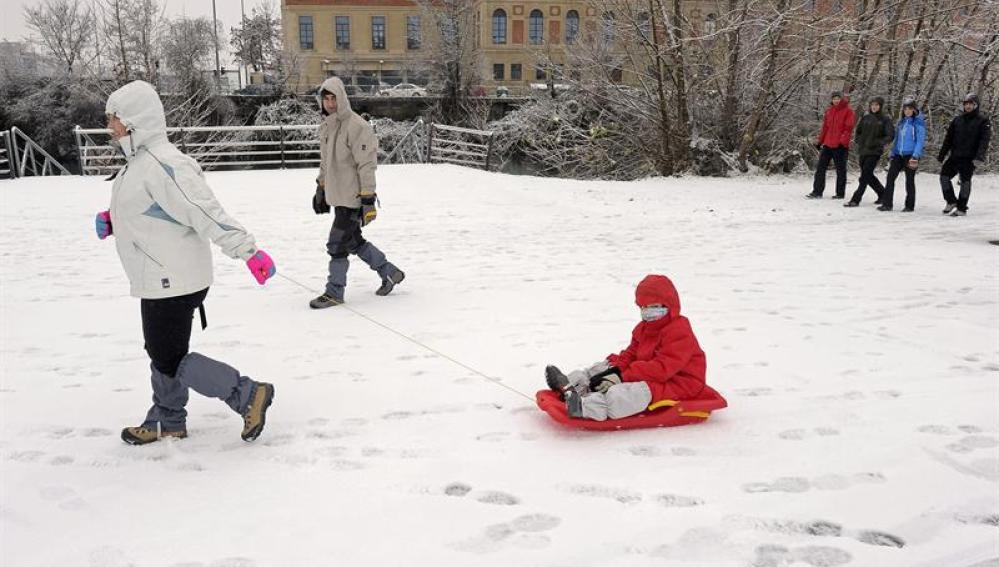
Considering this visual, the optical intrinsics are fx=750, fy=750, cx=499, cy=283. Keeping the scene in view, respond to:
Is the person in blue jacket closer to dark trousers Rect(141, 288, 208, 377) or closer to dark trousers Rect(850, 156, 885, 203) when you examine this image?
dark trousers Rect(850, 156, 885, 203)

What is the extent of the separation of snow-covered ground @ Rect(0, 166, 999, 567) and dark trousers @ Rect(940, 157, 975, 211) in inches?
101

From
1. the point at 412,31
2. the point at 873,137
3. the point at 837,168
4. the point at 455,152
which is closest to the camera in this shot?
the point at 873,137

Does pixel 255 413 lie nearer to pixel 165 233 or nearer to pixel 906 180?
pixel 165 233

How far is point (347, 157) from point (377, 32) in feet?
191

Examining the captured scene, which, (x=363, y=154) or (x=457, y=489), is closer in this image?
(x=457, y=489)

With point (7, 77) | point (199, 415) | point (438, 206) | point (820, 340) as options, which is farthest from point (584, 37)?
point (7, 77)

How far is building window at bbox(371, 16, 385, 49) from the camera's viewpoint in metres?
60.4

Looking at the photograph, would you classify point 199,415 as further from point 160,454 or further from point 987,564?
point 987,564

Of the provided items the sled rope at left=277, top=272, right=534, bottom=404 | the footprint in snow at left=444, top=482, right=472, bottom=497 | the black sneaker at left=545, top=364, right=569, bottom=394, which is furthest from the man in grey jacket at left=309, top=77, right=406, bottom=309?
the footprint in snow at left=444, top=482, right=472, bottom=497

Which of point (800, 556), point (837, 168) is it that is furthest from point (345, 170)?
point (837, 168)

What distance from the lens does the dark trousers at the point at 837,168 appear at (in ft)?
42.2

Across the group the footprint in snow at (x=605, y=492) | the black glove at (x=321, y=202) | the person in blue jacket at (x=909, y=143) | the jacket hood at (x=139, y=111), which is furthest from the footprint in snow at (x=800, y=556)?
the person in blue jacket at (x=909, y=143)

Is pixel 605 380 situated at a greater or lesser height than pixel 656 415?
greater

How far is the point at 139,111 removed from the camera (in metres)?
3.36
